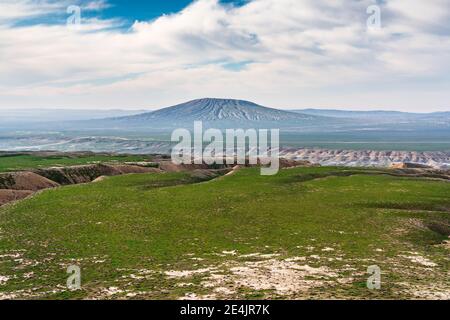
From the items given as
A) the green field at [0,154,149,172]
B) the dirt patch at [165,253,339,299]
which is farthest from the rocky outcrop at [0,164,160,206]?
the dirt patch at [165,253,339,299]

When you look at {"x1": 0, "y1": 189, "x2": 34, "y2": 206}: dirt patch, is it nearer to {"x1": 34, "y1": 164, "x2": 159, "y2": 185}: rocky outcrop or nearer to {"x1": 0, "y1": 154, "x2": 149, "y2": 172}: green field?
{"x1": 34, "y1": 164, "x2": 159, "y2": 185}: rocky outcrop

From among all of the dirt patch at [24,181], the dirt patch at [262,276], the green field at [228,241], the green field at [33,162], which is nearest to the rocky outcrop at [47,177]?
the dirt patch at [24,181]

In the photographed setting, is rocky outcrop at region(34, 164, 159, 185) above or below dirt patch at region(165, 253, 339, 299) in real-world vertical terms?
above

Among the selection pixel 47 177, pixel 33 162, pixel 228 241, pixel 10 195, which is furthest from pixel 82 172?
pixel 228 241

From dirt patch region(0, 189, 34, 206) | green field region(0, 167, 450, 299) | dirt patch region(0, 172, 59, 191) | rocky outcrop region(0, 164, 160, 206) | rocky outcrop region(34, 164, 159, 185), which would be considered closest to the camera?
green field region(0, 167, 450, 299)

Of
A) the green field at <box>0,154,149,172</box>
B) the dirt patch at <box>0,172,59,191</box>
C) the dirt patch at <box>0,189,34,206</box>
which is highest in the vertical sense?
the green field at <box>0,154,149,172</box>

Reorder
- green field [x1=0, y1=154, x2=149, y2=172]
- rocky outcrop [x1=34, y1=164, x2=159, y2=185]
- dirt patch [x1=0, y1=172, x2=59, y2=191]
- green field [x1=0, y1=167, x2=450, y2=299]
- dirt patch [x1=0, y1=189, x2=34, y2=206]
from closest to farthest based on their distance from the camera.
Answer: green field [x1=0, y1=167, x2=450, y2=299]
dirt patch [x1=0, y1=189, x2=34, y2=206]
dirt patch [x1=0, y1=172, x2=59, y2=191]
rocky outcrop [x1=34, y1=164, x2=159, y2=185]
green field [x1=0, y1=154, x2=149, y2=172]

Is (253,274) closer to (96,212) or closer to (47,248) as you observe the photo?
(47,248)

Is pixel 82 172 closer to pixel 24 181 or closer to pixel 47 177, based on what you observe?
pixel 47 177

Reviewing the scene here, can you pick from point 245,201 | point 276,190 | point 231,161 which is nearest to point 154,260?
point 245,201
